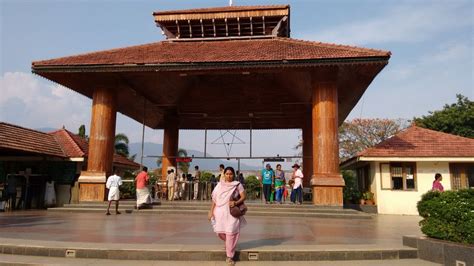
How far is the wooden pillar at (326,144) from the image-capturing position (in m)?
12.9

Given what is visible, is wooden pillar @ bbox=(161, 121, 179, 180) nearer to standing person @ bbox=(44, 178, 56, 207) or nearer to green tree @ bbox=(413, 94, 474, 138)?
standing person @ bbox=(44, 178, 56, 207)

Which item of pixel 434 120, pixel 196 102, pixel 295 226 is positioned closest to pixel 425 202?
pixel 295 226

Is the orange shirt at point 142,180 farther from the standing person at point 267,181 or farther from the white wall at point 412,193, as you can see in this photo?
the white wall at point 412,193

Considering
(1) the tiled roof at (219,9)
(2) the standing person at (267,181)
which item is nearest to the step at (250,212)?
(2) the standing person at (267,181)

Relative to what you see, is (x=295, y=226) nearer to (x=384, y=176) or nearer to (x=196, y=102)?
(x=384, y=176)

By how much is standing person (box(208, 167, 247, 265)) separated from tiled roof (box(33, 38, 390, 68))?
8.30m

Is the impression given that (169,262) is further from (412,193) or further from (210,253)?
(412,193)

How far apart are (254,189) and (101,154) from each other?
10.9m

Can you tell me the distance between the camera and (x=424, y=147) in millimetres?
17484

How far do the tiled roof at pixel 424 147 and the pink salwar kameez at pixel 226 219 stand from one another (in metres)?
12.9

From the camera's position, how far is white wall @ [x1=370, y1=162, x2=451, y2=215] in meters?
17.2

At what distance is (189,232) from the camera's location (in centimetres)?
808

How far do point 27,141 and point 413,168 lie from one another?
56.2 ft

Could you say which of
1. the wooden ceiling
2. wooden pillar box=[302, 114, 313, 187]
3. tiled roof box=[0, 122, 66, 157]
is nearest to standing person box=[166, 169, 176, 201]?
the wooden ceiling
